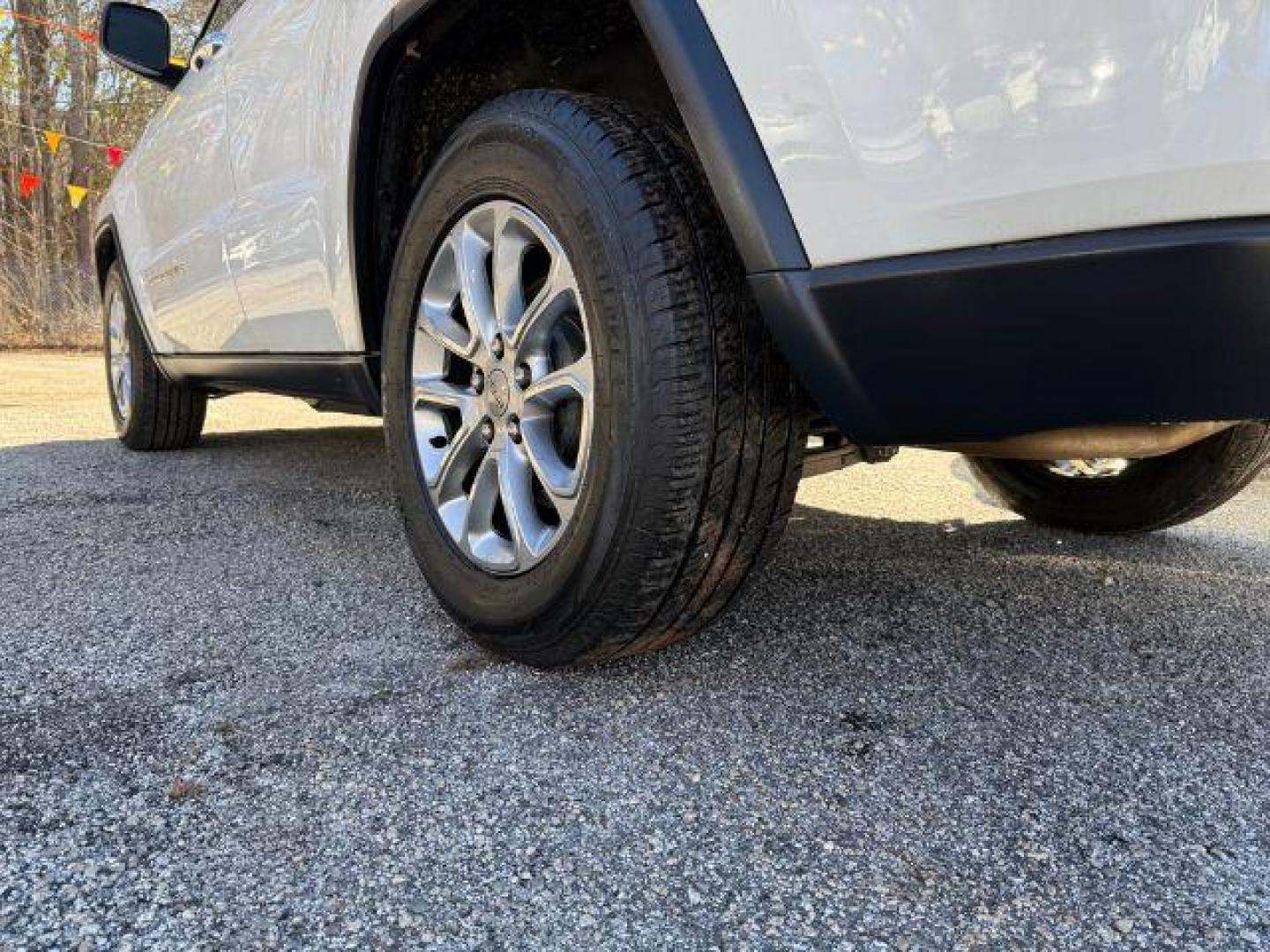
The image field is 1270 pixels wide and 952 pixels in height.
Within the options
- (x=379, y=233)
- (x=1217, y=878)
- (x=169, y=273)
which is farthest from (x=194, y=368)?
(x=1217, y=878)

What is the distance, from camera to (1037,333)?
1.02 meters

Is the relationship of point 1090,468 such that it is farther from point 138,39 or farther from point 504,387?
Result: point 138,39

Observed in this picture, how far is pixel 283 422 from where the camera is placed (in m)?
5.17

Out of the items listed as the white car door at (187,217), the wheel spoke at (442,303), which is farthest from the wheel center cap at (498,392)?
the white car door at (187,217)

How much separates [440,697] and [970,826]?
0.76 meters

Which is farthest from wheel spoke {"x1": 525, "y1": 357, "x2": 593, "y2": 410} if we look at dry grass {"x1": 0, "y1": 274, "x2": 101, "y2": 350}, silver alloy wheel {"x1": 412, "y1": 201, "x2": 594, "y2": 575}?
dry grass {"x1": 0, "y1": 274, "x2": 101, "y2": 350}

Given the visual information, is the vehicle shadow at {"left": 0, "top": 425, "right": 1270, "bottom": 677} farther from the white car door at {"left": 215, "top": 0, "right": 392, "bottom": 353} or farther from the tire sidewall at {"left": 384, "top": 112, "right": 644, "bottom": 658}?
the white car door at {"left": 215, "top": 0, "right": 392, "bottom": 353}

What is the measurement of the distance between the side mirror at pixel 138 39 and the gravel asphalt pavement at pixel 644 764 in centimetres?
175

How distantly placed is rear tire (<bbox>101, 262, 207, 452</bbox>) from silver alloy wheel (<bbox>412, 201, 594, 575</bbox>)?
91.5 inches

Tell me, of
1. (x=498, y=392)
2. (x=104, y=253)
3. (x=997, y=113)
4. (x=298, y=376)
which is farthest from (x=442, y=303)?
(x=104, y=253)

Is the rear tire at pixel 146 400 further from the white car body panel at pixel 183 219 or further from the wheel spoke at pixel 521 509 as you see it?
the wheel spoke at pixel 521 509

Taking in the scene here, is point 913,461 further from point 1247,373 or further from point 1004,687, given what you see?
point 1247,373

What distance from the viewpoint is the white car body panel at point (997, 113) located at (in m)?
0.88

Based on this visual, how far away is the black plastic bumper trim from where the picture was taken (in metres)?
0.92
